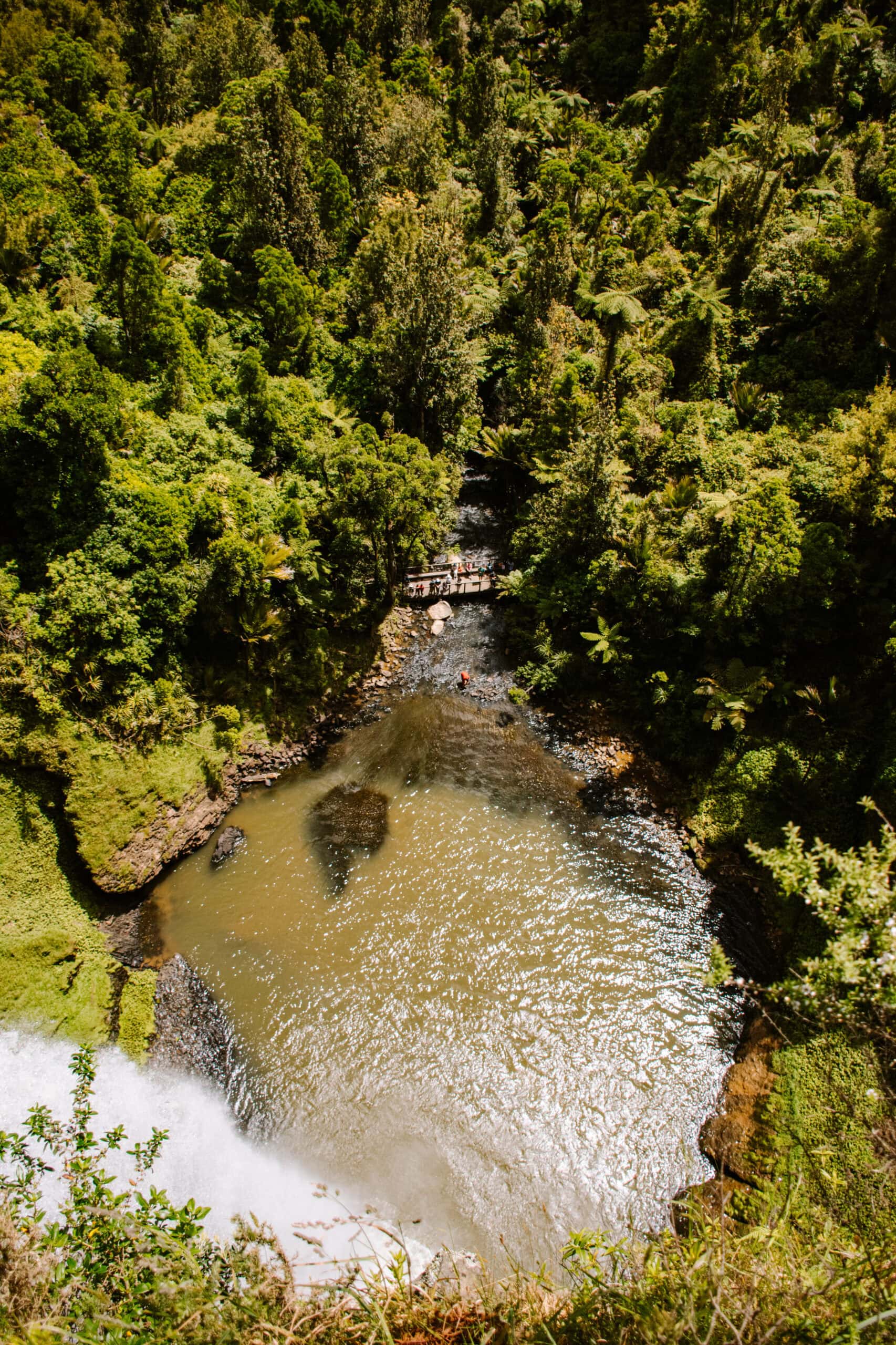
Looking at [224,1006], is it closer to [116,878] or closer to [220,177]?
[116,878]

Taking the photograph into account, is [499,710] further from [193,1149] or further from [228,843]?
[193,1149]

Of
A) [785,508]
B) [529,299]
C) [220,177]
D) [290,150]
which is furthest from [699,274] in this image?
[220,177]

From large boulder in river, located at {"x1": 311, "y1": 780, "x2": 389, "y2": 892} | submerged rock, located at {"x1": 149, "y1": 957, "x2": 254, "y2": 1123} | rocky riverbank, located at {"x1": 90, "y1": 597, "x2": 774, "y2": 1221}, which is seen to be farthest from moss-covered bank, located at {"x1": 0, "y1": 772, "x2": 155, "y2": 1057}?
large boulder in river, located at {"x1": 311, "y1": 780, "x2": 389, "y2": 892}

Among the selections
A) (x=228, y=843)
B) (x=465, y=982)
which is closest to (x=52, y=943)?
(x=228, y=843)

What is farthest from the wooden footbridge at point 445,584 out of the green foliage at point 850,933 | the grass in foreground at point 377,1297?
the grass in foreground at point 377,1297

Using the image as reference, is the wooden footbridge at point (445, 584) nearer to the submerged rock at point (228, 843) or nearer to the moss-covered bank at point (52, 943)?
A: the submerged rock at point (228, 843)

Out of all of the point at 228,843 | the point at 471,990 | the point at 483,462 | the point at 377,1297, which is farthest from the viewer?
the point at 483,462
